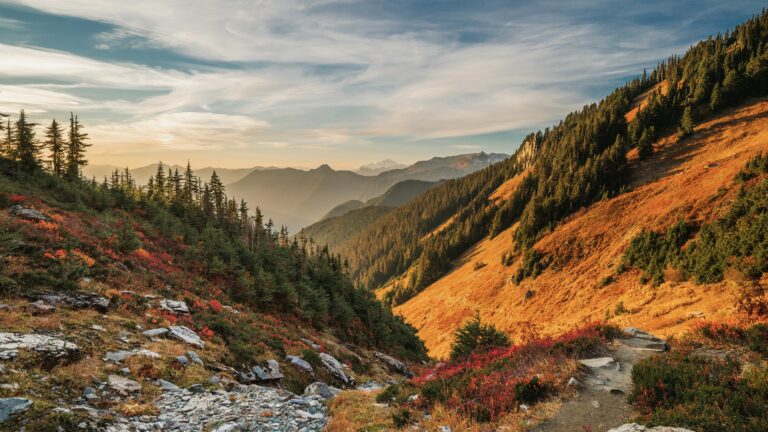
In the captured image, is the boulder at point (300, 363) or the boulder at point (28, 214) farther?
the boulder at point (28, 214)

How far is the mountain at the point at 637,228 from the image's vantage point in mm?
36303

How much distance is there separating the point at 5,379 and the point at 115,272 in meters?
12.0

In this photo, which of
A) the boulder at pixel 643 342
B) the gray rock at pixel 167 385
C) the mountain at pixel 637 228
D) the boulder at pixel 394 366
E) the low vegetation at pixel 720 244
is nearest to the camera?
the gray rock at pixel 167 385

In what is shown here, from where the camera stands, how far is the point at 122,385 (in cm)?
992

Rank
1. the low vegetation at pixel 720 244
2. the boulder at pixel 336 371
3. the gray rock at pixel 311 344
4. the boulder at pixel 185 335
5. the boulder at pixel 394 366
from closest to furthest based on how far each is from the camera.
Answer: the boulder at pixel 185 335
the boulder at pixel 336 371
the gray rock at pixel 311 344
the boulder at pixel 394 366
the low vegetation at pixel 720 244

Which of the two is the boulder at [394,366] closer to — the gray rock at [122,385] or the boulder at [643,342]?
the boulder at [643,342]

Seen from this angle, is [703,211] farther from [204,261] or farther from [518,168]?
[518,168]

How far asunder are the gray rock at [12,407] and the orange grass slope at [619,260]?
34.9m

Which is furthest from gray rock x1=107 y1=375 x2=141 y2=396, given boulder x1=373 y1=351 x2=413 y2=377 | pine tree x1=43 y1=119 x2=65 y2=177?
pine tree x1=43 y1=119 x2=65 y2=177

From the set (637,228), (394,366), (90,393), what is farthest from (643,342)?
(637,228)

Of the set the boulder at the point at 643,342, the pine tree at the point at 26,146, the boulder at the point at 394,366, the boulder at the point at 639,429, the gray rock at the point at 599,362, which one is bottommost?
the boulder at the point at 394,366

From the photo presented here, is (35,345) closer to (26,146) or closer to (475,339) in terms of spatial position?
(475,339)

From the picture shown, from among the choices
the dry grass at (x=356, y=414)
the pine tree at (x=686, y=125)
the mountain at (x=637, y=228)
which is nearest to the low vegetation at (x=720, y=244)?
the mountain at (x=637, y=228)

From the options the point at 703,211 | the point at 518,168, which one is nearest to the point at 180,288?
the point at 703,211
